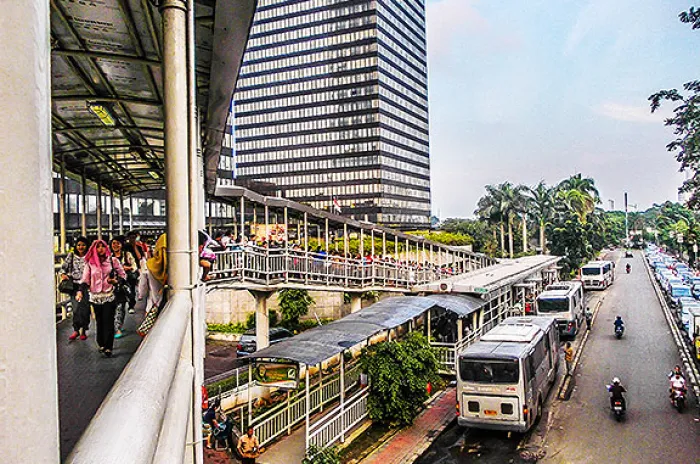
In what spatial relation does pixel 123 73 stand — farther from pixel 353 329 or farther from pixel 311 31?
pixel 311 31

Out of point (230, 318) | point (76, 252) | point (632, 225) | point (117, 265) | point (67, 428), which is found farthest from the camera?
point (632, 225)

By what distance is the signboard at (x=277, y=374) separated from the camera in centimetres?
1338

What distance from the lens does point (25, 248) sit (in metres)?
0.68

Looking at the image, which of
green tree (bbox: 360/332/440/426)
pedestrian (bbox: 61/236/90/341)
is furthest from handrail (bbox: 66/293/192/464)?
green tree (bbox: 360/332/440/426)

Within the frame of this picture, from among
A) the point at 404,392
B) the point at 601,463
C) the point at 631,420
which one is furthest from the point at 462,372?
the point at 631,420

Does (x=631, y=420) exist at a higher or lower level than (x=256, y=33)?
lower

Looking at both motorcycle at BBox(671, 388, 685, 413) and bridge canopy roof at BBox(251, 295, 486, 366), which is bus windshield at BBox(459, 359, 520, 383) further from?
motorcycle at BBox(671, 388, 685, 413)

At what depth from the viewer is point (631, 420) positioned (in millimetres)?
15648

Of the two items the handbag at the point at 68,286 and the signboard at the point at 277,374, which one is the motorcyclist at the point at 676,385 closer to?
the signboard at the point at 277,374

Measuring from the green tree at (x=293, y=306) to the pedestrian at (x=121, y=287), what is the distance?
19739mm

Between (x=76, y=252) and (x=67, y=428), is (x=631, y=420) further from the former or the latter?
(x=67, y=428)

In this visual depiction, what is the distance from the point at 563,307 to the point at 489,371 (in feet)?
47.1

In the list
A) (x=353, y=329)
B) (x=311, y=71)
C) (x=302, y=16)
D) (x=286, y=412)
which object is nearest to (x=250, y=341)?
(x=286, y=412)

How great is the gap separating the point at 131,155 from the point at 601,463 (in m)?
11.9
